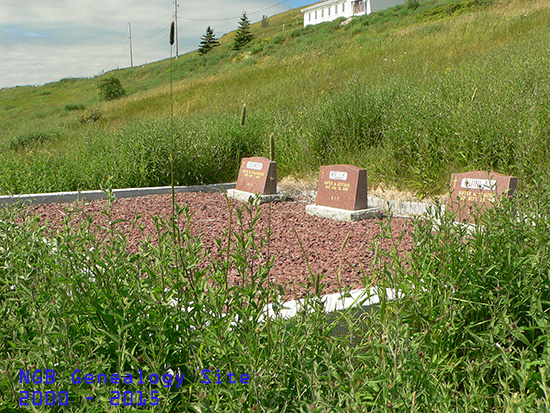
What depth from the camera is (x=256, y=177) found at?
6.20m

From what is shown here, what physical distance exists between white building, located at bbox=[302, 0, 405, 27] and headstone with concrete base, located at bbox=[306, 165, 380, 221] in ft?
173

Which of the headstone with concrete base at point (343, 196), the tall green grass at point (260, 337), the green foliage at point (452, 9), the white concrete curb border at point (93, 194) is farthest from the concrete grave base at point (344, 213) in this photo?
the green foliage at point (452, 9)

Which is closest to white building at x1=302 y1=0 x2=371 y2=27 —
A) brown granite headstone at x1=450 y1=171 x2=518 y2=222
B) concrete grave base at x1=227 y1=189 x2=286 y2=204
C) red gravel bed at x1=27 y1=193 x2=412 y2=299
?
concrete grave base at x1=227 y1=189 x2=286 y2=204

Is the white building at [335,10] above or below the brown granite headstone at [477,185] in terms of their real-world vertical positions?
above

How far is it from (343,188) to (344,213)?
0.34m

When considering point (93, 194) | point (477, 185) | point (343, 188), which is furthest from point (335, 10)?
point (477, 185)

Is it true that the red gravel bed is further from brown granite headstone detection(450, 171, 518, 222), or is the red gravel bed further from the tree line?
the tree line

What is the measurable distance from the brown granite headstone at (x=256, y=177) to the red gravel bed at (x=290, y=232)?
347 millimetres

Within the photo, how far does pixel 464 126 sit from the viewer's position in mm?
5504

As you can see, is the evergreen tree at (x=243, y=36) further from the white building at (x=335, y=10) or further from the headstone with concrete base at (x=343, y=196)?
the headstone with concrete base at (x=343, y=196)

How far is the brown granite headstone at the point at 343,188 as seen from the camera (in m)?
5.01

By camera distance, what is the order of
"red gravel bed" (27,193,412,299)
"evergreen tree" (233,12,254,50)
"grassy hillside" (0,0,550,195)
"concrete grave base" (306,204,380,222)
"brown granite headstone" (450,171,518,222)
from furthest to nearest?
"evergreen tree" (233,12,254,50)
"grassy hillside" (0,0,550,195)
"concrete grave base" (306,204,380,222)
"brown granite headstone" (450,171,518,222)
"red gravel bed" (27,193,412,299)

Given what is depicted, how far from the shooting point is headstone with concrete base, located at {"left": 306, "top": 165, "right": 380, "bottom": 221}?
4.97 meters

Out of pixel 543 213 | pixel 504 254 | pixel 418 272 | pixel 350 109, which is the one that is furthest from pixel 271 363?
pixel 350 109
